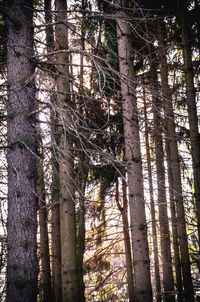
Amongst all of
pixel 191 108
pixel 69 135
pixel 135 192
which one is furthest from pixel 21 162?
pixel 191 108

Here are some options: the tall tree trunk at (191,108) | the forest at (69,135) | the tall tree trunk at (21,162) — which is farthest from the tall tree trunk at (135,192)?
the tall tree trunk at (21,162)

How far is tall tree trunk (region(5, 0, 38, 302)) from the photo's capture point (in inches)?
129

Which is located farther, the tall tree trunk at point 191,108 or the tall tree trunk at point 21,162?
the tall tree trunk at point 191,108

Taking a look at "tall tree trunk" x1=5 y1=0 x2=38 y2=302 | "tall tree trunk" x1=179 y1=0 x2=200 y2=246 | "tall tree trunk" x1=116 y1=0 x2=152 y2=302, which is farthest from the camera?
"tall tree trunk" x1=179 y1=0 x2=200 y2=246

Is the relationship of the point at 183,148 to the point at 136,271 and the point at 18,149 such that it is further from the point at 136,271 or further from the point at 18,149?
the point at 18,149

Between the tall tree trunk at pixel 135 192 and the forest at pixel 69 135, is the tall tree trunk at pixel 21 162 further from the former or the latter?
the tall tree trunk at pixel 135 192

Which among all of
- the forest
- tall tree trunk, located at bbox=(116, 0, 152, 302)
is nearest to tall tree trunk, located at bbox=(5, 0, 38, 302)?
the forest

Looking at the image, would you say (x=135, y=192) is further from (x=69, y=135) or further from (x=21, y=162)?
(x=21, y=162)

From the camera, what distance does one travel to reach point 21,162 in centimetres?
360

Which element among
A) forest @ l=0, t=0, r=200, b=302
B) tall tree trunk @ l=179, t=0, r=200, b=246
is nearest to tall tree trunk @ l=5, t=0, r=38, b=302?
forest @ l=0, t=0, r=200, b=302

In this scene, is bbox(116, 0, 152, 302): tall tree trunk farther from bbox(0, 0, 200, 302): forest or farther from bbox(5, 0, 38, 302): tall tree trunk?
bbox(5, 0, 38, 302): tall tree trunk

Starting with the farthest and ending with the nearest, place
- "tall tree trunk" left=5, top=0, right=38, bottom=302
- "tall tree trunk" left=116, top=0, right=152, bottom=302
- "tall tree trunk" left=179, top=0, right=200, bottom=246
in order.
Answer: "tall tree trunk" left=179, top=0, right=200, bottom=246, "tall tree trunk" left=116, top=0, right=152, bottom=302, "tall tree trunk" left=5, top=0, right=38, bottom=302

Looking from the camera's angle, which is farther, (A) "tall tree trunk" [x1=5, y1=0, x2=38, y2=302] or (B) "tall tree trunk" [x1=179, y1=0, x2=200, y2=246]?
(B) "tall tree trunk" [x1=179, y1=0, x2=200, y2=246]

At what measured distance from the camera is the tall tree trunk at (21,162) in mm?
3266
